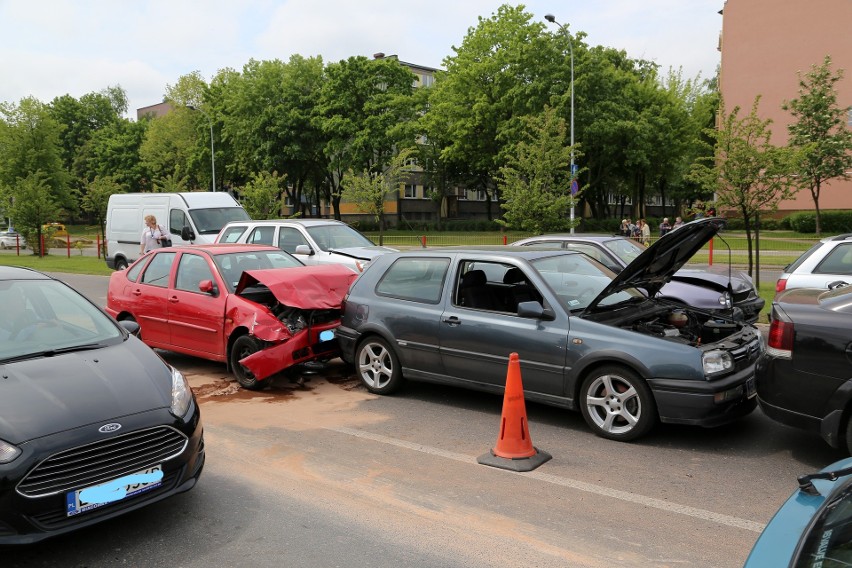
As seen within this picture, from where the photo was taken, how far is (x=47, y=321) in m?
4.94

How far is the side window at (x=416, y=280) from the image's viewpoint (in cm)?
692

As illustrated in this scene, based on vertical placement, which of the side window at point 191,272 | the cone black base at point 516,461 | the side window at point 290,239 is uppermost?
the side window at point 290,239

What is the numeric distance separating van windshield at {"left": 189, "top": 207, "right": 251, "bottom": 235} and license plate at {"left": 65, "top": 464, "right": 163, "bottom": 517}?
16.2 meters

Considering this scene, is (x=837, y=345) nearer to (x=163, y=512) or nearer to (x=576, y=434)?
(x=576, y=434)

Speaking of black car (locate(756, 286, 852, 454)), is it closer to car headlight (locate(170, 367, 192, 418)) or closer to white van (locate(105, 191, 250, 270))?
car headlight (locate(170, 367, 192, 418))

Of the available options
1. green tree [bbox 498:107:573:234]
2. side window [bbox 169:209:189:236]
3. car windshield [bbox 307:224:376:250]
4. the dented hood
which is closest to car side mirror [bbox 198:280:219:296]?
the dented hood

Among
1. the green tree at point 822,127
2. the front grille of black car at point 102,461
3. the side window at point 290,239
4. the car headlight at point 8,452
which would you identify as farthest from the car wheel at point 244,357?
the green tree at point 822,127

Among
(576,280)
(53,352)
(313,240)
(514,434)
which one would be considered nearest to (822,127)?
(313,240)

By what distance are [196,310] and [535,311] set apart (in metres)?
4.05

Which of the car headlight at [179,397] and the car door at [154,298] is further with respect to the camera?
the car door at [154,298]

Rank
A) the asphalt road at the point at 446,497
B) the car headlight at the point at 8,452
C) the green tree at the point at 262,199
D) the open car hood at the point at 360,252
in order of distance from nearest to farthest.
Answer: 1. the car headlight at the point at 8,452
2. the asphalt road at the point at 446,497
3. the open car hood at the point at 360,252
4. the green tree at the point at 262,199

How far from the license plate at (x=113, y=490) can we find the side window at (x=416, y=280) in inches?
138

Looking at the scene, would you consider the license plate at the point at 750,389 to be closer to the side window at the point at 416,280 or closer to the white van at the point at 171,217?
the side window at the point at 416,280

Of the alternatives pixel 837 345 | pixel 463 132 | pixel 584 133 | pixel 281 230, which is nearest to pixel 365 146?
pixel 463 132
